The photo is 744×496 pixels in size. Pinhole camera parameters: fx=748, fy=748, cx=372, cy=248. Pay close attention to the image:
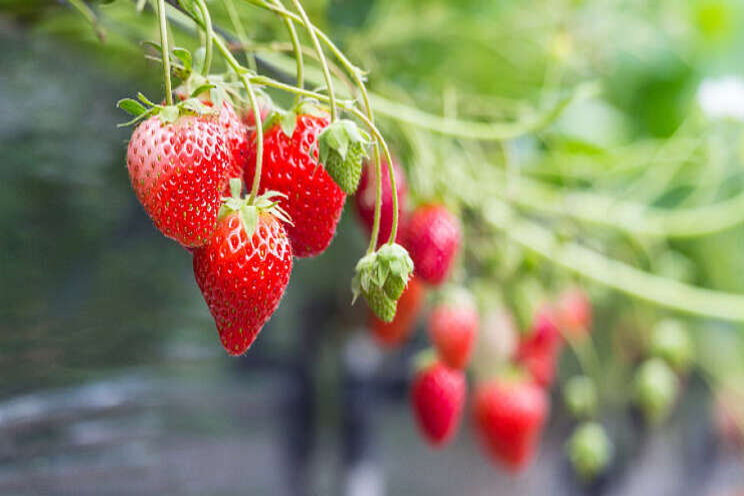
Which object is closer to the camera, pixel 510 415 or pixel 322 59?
pixel 322 59

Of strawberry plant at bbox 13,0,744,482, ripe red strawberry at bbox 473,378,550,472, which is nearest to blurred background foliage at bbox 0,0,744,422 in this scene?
strawberry plant at bbox 13,0,744,482

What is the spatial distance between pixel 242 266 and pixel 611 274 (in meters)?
0.57

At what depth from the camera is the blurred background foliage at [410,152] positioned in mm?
667

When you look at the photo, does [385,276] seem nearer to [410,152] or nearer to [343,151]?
[343,151]

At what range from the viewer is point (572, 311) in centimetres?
86

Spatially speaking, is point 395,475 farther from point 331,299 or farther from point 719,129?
point 719,129

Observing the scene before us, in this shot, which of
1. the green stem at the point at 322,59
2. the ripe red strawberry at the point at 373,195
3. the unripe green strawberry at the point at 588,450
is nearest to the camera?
the green stem at the point at 322,59

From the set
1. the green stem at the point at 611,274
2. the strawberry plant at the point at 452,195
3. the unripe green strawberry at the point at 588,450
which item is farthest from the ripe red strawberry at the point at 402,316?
the unripe green strawberry at the point at 588,450

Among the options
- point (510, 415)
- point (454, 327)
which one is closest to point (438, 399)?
point (454, 327)

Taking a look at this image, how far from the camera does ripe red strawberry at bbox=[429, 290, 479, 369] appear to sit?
661mm

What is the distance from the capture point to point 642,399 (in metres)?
0.86

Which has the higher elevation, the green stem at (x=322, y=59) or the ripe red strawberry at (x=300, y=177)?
the green stem at (x=322, y=59)

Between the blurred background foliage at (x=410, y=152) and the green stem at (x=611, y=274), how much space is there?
20 millimetres

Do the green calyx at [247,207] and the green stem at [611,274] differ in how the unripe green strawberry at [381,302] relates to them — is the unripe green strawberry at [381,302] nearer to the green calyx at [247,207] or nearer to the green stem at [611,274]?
the green calyx at [247,207]
